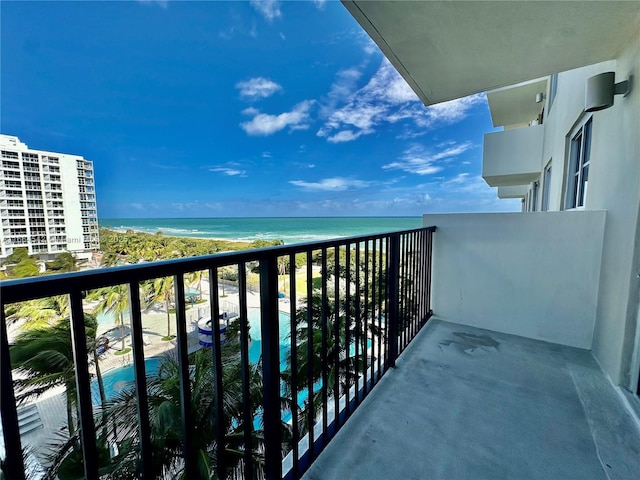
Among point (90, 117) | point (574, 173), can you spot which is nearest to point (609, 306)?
point (574, 173)

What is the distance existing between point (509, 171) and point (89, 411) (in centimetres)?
688

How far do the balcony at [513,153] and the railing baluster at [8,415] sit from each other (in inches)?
272

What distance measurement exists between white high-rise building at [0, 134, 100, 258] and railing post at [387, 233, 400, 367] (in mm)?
7753

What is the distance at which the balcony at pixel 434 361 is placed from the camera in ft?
2.79

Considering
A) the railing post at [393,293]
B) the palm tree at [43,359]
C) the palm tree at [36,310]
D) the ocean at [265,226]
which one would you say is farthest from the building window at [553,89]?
the ocean at [265,226]

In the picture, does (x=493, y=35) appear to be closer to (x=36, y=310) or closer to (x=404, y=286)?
(x=404, y=286)

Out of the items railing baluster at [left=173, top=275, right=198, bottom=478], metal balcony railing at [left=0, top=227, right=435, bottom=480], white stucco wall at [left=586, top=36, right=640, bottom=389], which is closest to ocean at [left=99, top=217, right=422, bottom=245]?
white stucco wall at [left=586, top=36, right=640, bottom=389]

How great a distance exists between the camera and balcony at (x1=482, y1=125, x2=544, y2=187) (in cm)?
546

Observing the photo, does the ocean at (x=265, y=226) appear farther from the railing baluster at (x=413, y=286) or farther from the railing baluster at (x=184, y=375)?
the railing baluster at (x=184, y=375)

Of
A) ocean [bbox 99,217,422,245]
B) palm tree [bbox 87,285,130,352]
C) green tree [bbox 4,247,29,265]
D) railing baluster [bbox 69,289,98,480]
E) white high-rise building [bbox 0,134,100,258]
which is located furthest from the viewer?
ocean [bbox 99,217,422,245]

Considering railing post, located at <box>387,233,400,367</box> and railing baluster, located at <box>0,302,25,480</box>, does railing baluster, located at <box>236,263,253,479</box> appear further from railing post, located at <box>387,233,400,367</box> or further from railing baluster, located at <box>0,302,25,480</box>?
railing post, located at <box>387,233,400,367</box>

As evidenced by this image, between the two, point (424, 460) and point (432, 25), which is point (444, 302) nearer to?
point (424, 460)

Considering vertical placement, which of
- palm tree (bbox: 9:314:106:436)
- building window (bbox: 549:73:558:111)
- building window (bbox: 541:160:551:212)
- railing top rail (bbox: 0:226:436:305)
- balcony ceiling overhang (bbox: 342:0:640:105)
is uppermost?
building window (bbox: 549:73:558:111)

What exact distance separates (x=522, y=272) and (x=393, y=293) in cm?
162
